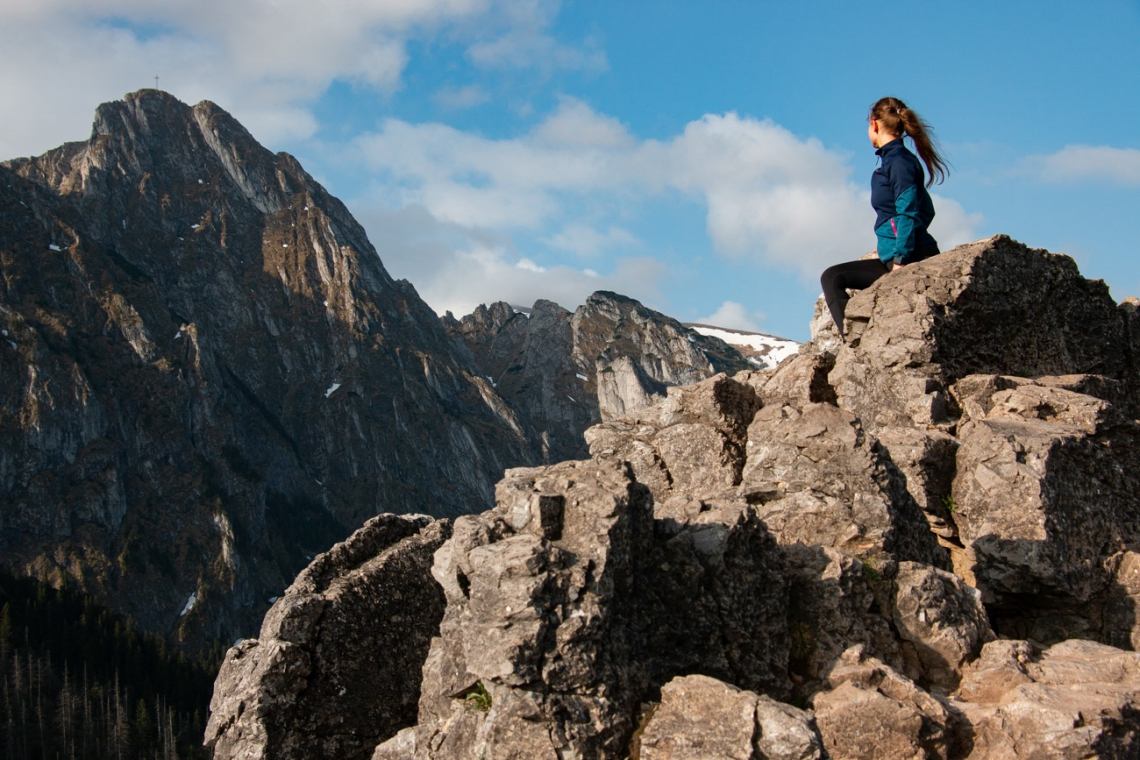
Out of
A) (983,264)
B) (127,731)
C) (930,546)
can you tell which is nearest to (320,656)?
(930,546)

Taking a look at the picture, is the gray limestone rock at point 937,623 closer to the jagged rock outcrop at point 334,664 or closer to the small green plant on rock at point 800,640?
the small green plant on rock at point 800,640

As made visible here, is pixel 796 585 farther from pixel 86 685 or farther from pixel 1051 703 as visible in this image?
pixel 86 685

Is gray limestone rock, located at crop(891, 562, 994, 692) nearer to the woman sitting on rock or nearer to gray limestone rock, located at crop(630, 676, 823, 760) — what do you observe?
gray limestone rock, located at crop(630, 676, 823, 760)

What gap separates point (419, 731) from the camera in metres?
10.4

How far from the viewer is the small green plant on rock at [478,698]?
32.0 feet

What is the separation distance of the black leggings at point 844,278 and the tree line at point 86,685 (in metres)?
150

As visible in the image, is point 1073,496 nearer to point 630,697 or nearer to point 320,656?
point 630,697

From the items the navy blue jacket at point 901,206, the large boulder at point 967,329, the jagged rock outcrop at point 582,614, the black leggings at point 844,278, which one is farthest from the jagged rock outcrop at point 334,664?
the navy blue jacket at point 901,206

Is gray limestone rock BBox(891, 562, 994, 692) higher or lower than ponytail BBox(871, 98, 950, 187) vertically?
lower

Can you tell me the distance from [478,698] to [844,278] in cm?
1365

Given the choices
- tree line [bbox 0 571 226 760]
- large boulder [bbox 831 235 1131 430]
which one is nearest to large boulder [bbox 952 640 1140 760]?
large boulder [bbox 831 235 1131 430]

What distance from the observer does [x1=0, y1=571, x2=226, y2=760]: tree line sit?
142125mm

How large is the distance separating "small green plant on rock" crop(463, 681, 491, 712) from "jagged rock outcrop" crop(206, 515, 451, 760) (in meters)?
3.03

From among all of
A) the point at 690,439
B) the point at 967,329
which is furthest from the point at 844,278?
the point at 690,439
